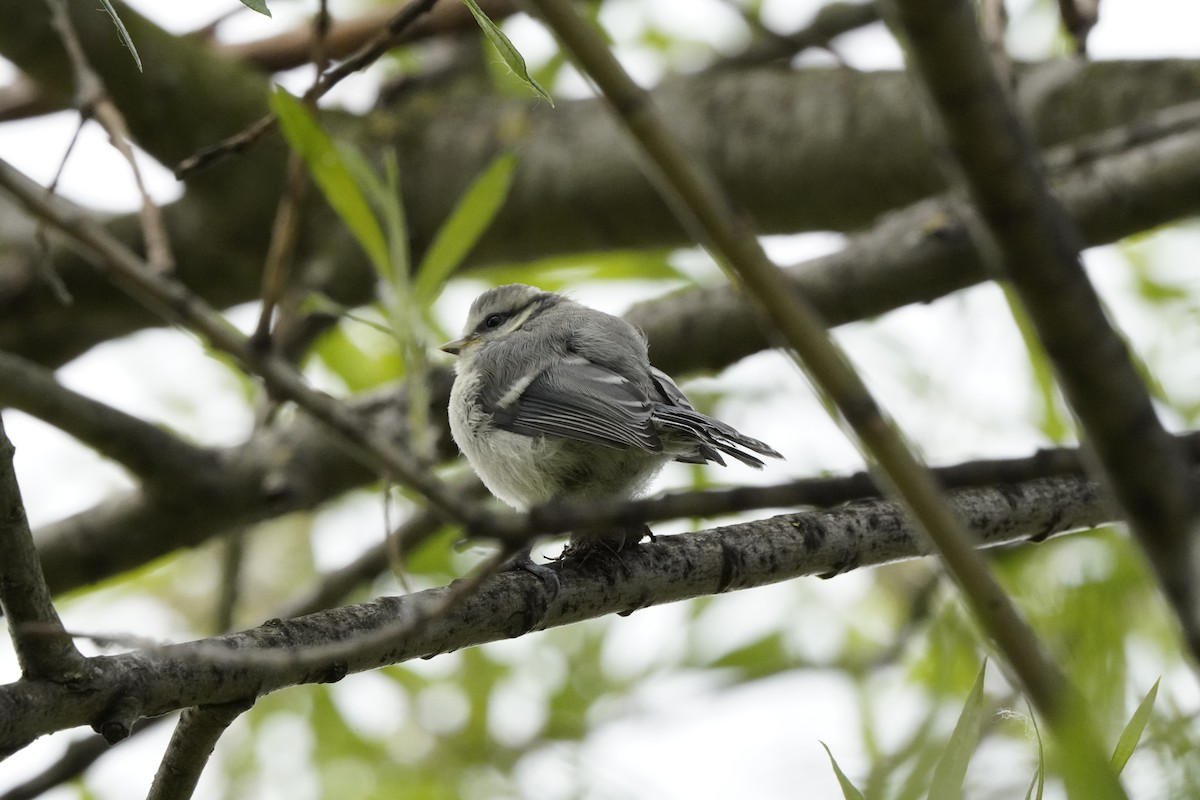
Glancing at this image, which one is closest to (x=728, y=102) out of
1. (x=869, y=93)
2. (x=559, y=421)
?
(x=869, y=93)

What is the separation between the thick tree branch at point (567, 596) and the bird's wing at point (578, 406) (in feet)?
1.11

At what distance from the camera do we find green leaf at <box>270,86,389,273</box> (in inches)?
36.2

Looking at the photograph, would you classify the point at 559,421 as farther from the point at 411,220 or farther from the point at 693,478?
the point at 411,220

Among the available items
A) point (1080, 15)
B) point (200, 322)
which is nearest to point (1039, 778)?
point (200, 322)

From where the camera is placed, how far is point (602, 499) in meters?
2.06

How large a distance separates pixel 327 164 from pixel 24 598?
16.3 inches

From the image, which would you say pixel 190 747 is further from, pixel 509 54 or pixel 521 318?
pixel 521 318

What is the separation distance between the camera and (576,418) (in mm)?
1941

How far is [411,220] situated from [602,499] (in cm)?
123

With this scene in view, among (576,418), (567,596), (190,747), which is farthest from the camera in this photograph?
(576,418)

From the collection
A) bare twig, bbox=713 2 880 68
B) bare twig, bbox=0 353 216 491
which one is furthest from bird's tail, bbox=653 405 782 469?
bare twig, bbox=713 2 880 68

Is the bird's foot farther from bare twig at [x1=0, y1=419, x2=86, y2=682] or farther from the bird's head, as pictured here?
the bird's head

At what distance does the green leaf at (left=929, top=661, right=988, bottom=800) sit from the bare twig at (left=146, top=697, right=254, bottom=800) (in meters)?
0.59

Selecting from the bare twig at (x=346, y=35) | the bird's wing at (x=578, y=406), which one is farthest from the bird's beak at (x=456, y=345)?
the bare twig at (x=346, y=35)
